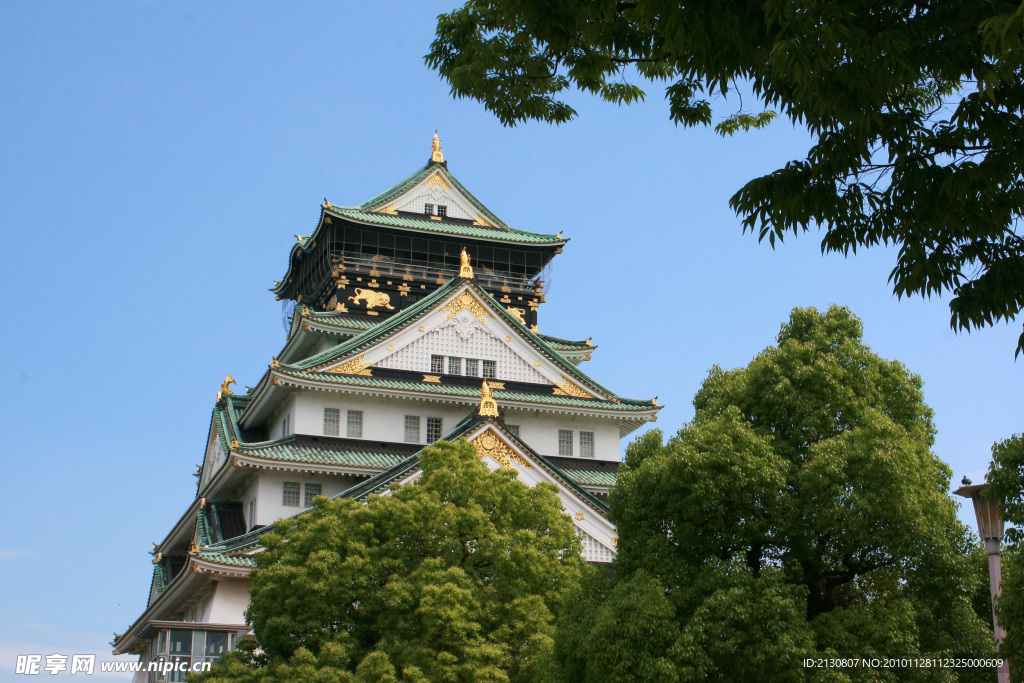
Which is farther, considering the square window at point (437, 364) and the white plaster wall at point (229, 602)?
the square window at point (437, 364)

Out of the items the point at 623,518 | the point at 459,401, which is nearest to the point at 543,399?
the point at 459,401

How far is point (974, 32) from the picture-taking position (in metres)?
8.39

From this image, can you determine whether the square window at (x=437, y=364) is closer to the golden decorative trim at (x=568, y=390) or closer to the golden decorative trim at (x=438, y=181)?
the golden decorative trim at (x=568, y=390)

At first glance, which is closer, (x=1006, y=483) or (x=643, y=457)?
(x=1006, y=483)

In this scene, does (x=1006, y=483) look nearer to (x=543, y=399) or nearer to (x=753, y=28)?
(x=753, y=28)

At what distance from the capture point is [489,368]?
37531 mm

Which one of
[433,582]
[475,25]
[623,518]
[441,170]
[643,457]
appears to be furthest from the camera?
[441,170]

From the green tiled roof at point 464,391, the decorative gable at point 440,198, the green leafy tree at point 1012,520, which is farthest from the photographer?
the decorative gable at point 440,198

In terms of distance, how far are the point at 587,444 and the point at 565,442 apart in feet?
2.51

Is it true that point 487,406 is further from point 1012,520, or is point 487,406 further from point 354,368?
point 1012,520

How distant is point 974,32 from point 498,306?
29860 mm

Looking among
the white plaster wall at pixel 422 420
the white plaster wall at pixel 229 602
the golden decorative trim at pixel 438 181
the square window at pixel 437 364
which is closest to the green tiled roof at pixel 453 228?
the golden decorative trim at pixel 438 181

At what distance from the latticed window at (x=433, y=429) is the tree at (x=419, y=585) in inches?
487

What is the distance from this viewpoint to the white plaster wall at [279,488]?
110 ft
